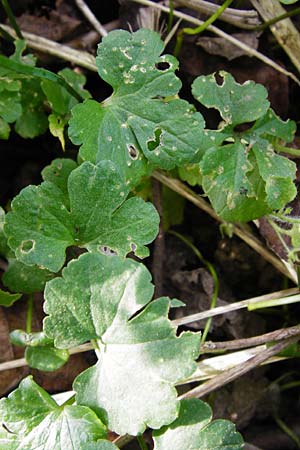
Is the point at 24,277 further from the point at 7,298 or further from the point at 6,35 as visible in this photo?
the point at 6,35

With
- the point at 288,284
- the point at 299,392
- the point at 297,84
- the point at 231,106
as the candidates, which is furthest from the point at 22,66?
the point at 299,392

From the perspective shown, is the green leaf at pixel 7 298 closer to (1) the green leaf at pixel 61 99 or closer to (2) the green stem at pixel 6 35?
(1) the green leaf at pixel 61 99

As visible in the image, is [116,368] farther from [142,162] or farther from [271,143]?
[271,143]

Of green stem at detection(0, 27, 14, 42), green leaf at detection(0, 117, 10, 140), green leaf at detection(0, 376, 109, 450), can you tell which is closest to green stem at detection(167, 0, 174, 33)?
green stem at detection(0, 27, 14, 42)

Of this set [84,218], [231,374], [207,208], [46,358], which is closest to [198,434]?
[231,374]

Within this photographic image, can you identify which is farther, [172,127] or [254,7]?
[254,7]

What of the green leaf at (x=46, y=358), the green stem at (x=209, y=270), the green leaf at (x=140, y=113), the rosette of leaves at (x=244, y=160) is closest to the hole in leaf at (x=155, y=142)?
the green leaf at (x=140, y=113)

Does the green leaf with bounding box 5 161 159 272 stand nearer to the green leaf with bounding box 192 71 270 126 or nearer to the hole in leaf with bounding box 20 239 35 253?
the hole in leaf with bounding box 20 239 35 253
